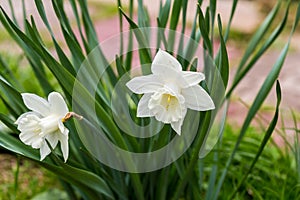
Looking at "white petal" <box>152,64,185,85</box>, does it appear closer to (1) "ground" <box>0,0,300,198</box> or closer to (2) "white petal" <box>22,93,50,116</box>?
(2) "white petal" <box>22,93,50,116</box>

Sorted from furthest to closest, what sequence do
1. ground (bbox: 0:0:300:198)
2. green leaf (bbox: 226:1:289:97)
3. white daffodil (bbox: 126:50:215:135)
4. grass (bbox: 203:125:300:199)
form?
ground (bbox: 0:0:300:198)
grass (bbox: 203:125:300:199)
green leaf (bbox: 226:1:289:97)
white daffodil (bbox: 126:50:215:135)

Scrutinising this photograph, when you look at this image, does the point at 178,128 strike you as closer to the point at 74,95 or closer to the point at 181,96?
the point at 181,96

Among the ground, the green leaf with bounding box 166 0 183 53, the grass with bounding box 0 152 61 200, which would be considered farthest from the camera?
the ground

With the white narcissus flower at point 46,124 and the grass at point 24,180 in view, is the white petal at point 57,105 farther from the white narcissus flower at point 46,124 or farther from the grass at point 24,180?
the grass at point 24,180

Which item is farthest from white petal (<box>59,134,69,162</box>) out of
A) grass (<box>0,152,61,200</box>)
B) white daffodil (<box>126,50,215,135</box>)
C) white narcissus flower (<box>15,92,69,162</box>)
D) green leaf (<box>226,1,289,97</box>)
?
grass (<box>0,152,61,200</box>)

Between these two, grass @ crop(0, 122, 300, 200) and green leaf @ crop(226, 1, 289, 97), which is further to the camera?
grass @ crop(0, 122, 300, 200)

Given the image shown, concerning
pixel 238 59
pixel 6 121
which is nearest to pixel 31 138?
pixel 6 121

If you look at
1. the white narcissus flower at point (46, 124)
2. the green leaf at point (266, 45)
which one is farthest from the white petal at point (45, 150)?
the green leaf at point (266, 45)
